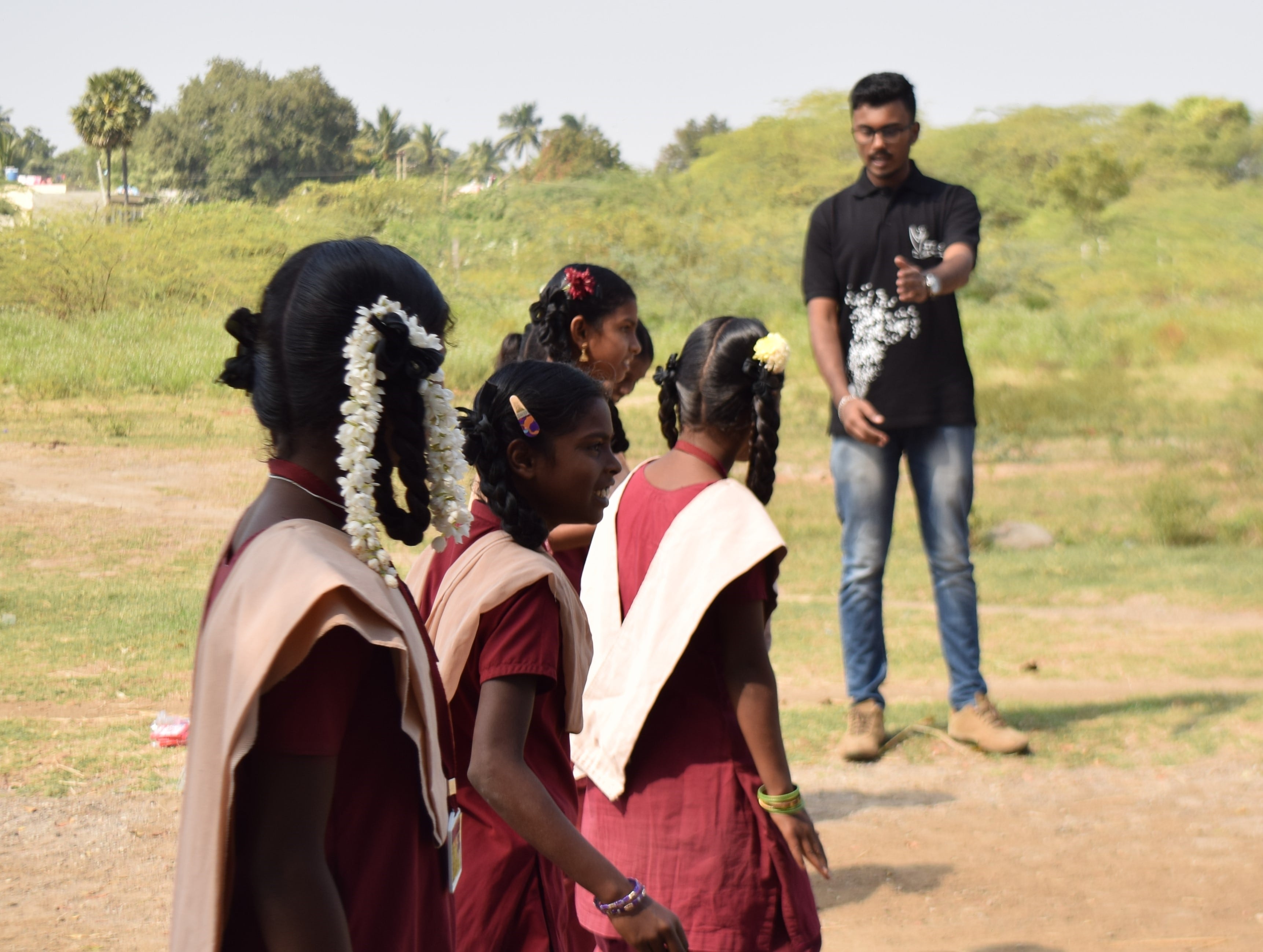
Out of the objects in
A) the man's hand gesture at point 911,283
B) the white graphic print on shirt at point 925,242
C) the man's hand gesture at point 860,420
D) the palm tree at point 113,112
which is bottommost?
the man's hand gesture at point 860,420

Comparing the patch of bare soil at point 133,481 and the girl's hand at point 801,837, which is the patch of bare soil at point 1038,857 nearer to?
the girl's hand at point 801,837

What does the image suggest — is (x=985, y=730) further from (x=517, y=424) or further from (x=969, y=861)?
(x=517, y=424)

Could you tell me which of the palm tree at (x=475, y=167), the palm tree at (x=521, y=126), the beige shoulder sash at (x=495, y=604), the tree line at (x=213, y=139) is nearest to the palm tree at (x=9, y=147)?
the tree line at (x=213, y=139)

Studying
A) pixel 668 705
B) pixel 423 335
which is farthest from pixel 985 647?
pixel 423 335

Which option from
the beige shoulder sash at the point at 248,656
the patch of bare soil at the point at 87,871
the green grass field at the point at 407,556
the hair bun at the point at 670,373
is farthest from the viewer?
the green grass field at the point at 407,556

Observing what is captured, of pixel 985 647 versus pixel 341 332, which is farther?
pixel 985 647

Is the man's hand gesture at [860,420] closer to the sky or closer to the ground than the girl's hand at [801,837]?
closer to the sky

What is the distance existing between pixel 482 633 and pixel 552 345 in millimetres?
1497

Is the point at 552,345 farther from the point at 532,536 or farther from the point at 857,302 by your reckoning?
the point at 857,302

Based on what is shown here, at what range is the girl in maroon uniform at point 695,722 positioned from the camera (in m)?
2.18

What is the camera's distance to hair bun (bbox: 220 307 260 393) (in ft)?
4.60

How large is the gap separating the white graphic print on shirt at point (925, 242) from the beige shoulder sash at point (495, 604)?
2.85 m

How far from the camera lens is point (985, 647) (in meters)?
6.11

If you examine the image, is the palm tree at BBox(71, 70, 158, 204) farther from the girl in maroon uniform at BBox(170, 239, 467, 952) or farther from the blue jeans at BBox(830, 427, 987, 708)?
the girl in maroon uniform at BBox(170, 239, 467, 952)
